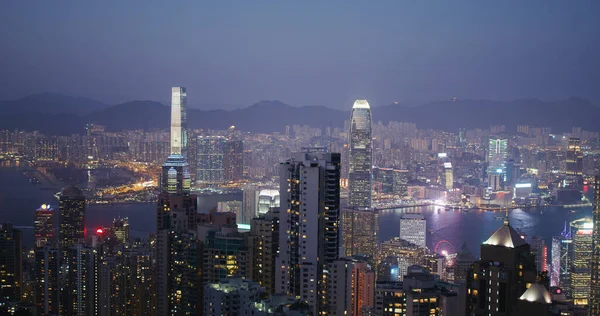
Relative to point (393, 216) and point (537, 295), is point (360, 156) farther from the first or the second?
point (537, 295)

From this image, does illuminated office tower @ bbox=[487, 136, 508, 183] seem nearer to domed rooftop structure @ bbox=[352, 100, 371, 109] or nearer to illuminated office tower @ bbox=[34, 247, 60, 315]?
domed rooftop structure @ bbox=[352, 100, 371, 109]

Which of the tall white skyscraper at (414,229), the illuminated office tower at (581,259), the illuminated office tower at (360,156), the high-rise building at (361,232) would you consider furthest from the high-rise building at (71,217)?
the illuminated office tower at (581,259)

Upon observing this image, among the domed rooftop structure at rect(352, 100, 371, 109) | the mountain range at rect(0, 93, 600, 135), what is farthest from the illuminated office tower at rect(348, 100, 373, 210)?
the mountain range at rect(0, 93, 600, 135)

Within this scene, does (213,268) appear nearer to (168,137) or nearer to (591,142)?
(591,142)

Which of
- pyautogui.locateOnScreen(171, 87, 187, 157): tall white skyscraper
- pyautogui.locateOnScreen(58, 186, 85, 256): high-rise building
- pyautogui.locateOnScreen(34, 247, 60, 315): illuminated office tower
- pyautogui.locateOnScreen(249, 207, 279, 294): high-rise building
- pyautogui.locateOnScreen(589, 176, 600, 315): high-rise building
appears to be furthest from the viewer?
pyautogui.locateOnScreen(171, 87, 187, 157): tall white skyscraper

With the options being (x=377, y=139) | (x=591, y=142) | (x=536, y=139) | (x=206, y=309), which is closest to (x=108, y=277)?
(x=206, y=309)

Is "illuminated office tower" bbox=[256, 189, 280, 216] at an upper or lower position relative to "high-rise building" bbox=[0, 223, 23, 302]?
upper
